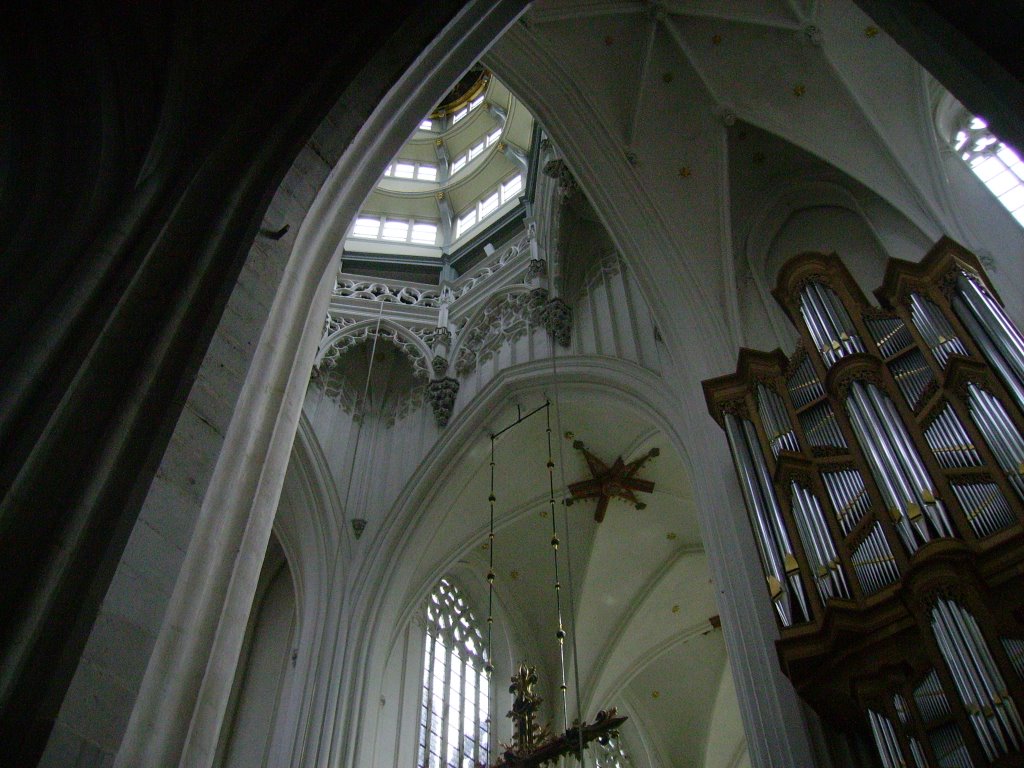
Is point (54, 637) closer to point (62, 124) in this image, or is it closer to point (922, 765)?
point (62, 124)

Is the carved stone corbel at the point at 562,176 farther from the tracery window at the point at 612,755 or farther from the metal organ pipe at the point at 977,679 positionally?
the tracery window at the point at 612,755

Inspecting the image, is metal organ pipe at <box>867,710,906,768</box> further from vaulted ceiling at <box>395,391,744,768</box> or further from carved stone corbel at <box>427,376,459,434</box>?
carved stone corbel at <box>427,376,459,434</box>

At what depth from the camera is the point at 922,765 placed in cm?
529

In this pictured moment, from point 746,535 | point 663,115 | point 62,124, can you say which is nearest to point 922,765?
point 746,535

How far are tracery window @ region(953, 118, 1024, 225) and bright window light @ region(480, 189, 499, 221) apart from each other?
9639mm

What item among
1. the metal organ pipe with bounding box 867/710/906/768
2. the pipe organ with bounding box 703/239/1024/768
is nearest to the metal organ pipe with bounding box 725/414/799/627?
the pipe organ with bounding box 703/239/1024/768

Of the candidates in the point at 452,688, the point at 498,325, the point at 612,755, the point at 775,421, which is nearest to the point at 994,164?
the point at 775,421

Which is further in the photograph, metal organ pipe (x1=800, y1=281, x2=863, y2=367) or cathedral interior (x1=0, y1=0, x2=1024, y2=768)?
metal organ pipe (x1=800, y1=281, x2=863, y2=367)

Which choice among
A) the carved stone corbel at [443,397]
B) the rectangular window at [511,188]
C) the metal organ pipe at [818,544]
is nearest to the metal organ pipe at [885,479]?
the metal organ pipe at [818,544]

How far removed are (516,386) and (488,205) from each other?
19.4 feet

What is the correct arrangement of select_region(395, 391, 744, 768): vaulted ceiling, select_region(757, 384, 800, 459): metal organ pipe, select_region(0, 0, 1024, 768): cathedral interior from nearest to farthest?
select_region(0, 0, 1024, 768): cathedral interior < select_region(757, 384, 800, 459): metal organ pipe < select_region(395, 391, 744, 768): vaulted ceiling

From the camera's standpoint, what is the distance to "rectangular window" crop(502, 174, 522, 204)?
17234 millimetres

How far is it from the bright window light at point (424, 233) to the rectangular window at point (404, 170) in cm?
156

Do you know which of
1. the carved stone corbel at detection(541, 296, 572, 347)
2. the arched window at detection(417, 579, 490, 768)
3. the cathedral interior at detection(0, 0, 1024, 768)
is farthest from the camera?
the carved stone corbel at detection(541, 296, 572, 347)
